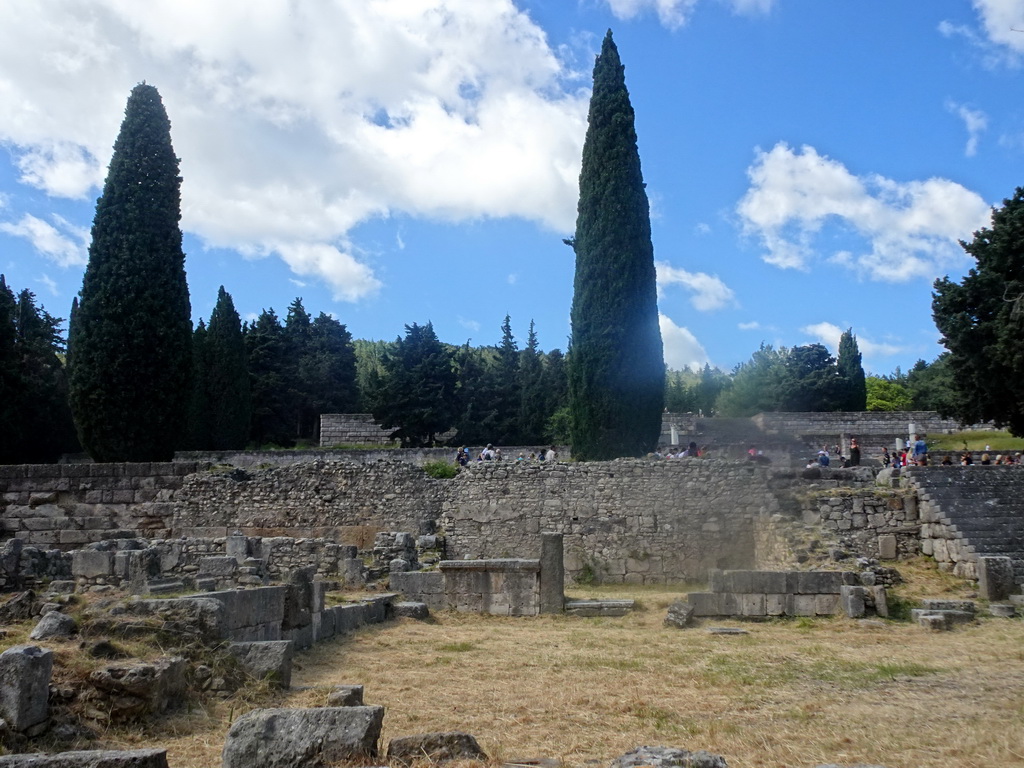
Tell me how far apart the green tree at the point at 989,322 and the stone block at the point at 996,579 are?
12.5 m

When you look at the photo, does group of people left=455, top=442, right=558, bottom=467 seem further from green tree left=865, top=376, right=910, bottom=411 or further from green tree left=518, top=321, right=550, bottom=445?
green tree left=865, top=376, right=910, bottom=411

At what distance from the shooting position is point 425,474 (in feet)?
77.9

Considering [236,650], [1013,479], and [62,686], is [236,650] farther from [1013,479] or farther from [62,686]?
[1013,479]

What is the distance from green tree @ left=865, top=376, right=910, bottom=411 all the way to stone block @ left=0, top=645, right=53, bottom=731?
54.9 meters

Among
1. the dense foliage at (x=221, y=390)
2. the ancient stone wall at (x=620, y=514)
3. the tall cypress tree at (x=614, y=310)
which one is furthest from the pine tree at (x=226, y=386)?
the ancient stone wall at (x=620, y=514)

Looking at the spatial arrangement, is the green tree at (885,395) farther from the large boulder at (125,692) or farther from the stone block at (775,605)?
the large boulder at (125,692)

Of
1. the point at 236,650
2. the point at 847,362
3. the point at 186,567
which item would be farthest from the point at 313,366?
the point at 236,650

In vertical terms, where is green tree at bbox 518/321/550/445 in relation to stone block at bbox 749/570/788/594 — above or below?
above

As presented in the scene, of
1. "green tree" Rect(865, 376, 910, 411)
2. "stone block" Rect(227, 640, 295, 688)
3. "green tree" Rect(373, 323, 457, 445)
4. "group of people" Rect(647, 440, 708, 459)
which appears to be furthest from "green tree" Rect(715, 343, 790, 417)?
"stone block" Rect(227, 640, 295, 688)

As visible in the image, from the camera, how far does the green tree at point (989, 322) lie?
26.3 metres

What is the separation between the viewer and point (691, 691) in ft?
27.6

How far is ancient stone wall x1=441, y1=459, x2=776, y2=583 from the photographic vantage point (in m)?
20.4

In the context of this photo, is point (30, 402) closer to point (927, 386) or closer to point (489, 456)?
point (489, 456)

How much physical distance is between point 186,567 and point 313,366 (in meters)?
34.1
